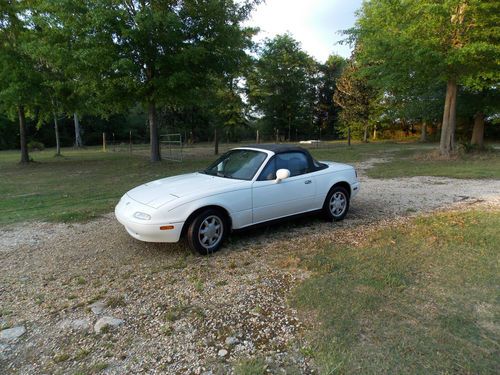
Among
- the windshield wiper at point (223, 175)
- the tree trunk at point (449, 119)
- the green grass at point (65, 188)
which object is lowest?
the green grass at point (65, 188)

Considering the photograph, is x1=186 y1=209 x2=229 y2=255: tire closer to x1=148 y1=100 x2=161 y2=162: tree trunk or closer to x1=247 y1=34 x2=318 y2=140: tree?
x1=148 y1=100 x2=161 y2=162: tree trunk

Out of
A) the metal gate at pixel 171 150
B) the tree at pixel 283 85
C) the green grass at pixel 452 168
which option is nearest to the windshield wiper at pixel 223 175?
the green grass at pixel 452 168

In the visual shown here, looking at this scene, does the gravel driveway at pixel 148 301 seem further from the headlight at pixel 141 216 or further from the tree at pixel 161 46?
the tree at pixel 161 46

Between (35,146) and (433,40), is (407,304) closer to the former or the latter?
(433,40)

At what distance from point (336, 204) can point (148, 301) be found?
346 centimetres

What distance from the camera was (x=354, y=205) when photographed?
269 inches

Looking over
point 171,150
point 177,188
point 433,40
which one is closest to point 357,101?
point 171,150

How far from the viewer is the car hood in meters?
4.19

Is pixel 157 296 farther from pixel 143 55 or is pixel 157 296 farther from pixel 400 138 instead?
pixel 400 138

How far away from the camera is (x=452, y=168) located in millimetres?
12086

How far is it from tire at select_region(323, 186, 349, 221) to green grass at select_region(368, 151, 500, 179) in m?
5.52

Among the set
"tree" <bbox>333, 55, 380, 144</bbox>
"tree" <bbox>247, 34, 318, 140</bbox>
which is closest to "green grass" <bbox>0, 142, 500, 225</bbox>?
"tree" <bbox>333, 55, 380, 144</bbox>

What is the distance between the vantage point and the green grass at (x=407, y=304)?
7.57 ft

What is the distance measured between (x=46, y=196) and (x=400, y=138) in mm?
32432
